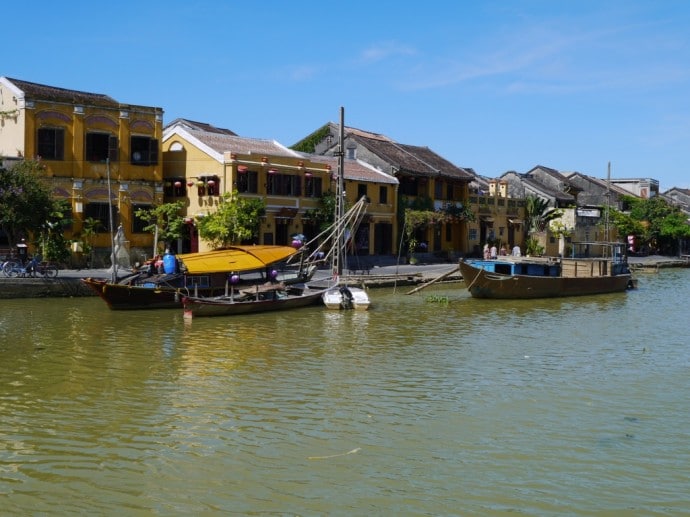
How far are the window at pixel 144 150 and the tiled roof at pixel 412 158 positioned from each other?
17520mm

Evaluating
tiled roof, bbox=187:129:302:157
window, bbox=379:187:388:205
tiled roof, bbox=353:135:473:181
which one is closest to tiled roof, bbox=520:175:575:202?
tiled roof, bbox=353:135:473:181

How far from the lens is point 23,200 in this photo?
31.4 meters

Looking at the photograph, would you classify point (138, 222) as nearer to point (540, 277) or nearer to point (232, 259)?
point (232, 259)

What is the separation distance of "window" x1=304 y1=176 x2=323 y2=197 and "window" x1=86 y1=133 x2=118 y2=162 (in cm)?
1137

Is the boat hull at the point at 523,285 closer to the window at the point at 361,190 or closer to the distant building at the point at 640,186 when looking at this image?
the window at the point at 361,190

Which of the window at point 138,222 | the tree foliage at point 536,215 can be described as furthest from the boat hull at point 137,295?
the tree foliage at point 536,215

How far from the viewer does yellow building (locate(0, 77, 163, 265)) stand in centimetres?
3697

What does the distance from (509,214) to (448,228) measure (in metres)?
8.10

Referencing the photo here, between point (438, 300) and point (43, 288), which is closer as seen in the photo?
point (43, 288)

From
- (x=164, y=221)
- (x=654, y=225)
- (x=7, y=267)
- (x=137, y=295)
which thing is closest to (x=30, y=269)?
(x=7, y=267)

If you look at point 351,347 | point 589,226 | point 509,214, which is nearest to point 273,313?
point 351,347

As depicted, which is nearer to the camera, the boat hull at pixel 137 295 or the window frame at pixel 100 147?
the boat hull at pixel 137 295

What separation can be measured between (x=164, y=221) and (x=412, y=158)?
73.1ft

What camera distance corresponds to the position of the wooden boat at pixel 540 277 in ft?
120
